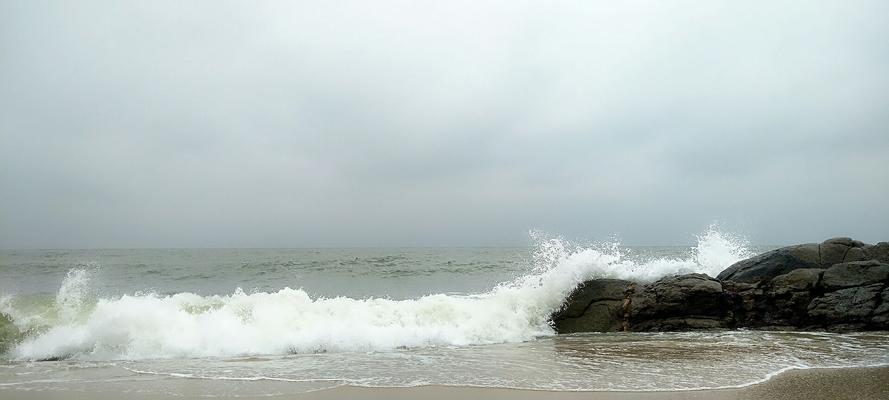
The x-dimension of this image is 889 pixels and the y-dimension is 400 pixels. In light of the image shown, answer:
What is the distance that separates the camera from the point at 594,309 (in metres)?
12.2

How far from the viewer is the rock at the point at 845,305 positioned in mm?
10828

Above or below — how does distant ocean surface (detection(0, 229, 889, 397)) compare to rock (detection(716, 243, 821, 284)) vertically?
below

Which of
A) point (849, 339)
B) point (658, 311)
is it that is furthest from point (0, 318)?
point (849, 339)

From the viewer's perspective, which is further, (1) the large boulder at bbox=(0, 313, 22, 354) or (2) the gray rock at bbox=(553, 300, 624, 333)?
(2) the gray rock at bbox=(553, 300, 624, 333)

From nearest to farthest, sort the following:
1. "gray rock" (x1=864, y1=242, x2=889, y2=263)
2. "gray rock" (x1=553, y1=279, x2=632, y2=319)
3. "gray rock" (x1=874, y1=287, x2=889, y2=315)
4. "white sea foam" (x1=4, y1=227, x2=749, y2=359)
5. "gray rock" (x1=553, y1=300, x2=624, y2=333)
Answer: "white sea foam" (x1=4, y1=227, x2=749, y2=359)
"gray rock" (x1=874, y1=287, x2=889, y2=315)
"gray rock" (x1=553, y1=300, x2=624, y2=333)
"gray rock" (x1=553, y1=279, x2=632, y2=319)
"gray rock" (x1=864, y1=242, x2=889, y2=263)

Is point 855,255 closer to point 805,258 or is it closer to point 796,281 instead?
point 805,258

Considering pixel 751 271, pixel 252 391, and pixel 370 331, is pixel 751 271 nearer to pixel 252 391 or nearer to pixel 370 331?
pixel 370 331

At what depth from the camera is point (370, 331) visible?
10445 mm

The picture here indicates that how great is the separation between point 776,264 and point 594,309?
4.88 meters

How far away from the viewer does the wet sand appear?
19.5 feet

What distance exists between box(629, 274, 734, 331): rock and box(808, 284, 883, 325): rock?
5.54 feet

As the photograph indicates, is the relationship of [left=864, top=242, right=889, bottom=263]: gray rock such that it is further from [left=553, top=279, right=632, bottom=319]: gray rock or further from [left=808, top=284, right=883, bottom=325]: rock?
[left=553, top=279, right=632, bottom=319]: gray rock

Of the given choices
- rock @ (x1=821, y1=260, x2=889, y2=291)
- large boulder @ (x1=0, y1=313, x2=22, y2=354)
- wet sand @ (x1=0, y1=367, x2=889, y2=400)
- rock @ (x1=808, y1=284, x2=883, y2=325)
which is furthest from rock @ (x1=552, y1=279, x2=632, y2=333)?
large boulder @ (x1=0, y1=313, x2=22, y2=354)

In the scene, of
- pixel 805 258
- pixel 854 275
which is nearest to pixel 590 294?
pixel 854 275
